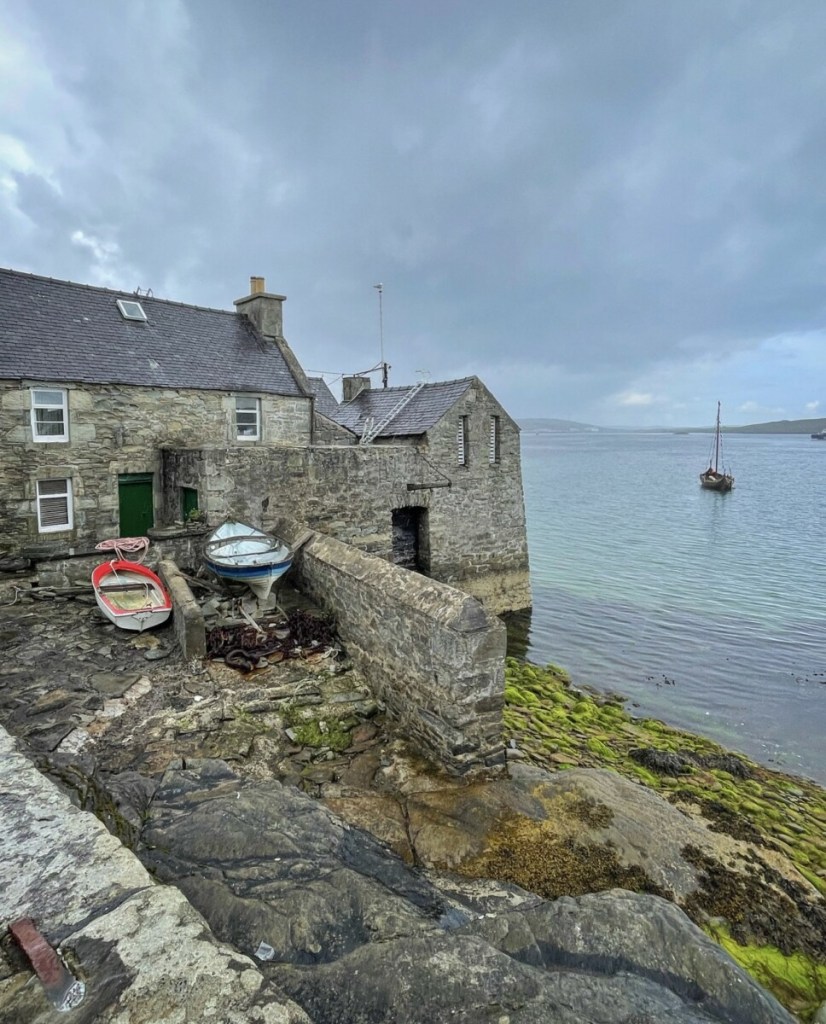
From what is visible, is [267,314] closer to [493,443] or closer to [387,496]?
[493,443]

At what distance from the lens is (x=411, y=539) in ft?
60.3

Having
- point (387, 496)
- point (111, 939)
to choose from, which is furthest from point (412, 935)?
point (387, 496)

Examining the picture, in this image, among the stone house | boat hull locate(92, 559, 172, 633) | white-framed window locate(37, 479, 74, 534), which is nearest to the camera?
boat hull locate(92, 559, 172, 633)

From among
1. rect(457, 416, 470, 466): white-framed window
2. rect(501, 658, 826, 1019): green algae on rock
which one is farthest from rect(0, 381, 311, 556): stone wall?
rect(501, 658, 826, 1019): green algae on rock

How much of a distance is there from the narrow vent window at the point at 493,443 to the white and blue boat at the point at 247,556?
10224 millimetres

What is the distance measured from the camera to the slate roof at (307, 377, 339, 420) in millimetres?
20906

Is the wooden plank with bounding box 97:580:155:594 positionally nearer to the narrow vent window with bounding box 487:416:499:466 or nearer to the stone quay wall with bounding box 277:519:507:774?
the stone quay wall with bounding box 277:519:507:774

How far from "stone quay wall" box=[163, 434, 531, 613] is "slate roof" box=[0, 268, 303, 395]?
2940 millimetres

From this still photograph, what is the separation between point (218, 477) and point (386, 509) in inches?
154

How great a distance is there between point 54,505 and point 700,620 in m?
19.0

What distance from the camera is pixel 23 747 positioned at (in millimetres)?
5320

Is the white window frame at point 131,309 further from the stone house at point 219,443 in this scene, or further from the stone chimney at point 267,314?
the stone chimney at point 267,314

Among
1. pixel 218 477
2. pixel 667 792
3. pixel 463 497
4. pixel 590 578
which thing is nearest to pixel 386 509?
Answer: pixel 218 477

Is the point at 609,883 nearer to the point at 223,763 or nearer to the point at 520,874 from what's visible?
the point at 520,874
